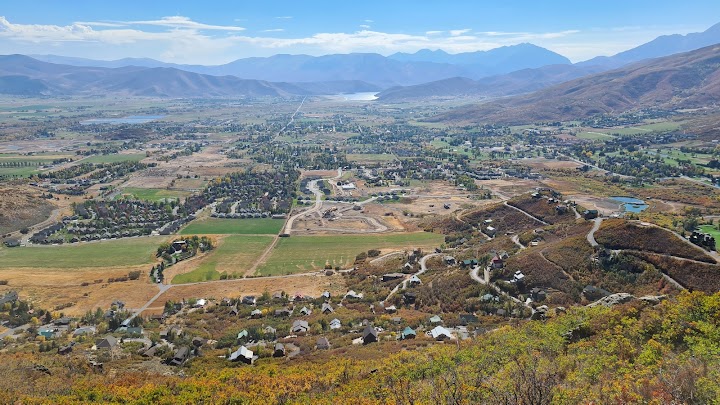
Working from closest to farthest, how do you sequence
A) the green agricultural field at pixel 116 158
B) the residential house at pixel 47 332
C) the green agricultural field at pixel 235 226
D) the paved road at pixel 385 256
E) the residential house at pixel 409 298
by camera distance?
the residential house at pixel 47 332 < the residential house at pixel 409 298 < the paved road at pixel 385 256 < the green agricultural field at pixel 235 226 < the green agricultural field at pixel 116 158

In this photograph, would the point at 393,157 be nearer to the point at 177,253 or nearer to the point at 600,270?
the point at 177,253

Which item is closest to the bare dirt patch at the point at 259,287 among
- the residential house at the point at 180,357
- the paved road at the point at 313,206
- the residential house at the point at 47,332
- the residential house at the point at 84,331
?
the residential house at the point at 84,331

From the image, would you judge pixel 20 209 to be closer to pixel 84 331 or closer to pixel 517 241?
pixel 84 331

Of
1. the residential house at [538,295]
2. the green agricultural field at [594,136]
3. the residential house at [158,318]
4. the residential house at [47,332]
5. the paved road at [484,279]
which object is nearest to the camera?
the residential house at [538,295]

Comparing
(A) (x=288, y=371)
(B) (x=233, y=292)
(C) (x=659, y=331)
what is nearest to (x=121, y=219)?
(B) (x=233, y=292)

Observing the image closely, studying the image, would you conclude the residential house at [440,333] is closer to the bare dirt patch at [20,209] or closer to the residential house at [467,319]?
the residential house at [467,319]

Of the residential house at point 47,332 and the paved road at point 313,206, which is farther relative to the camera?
the paved road at point 313,206

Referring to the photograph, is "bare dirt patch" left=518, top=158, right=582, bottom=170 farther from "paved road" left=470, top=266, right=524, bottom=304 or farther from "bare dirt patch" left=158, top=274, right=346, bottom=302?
"bare dirt patch" left=158, top=274, right=346, bottom=302
